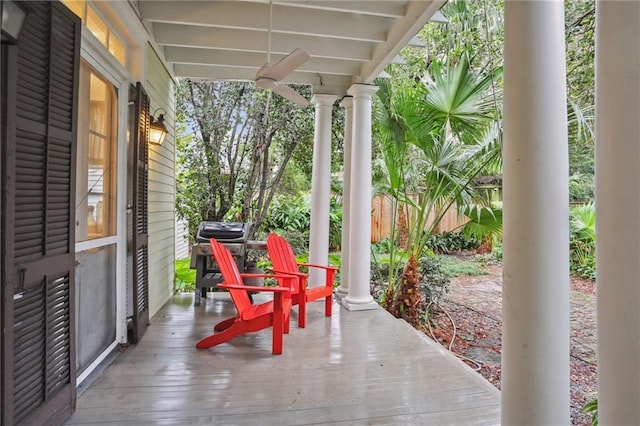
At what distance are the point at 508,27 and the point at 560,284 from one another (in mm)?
1215

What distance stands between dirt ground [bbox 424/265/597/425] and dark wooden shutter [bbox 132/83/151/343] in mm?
3170

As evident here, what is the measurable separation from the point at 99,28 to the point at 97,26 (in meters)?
0.04

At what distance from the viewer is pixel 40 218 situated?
175cm

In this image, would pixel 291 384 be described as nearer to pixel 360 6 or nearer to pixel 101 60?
pixel 101 60

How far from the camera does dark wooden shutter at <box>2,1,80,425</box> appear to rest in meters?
1.53

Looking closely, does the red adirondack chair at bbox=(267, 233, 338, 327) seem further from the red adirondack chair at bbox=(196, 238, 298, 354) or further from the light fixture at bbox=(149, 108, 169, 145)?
the light fixture at bbox=(149, 108, 169, 145)

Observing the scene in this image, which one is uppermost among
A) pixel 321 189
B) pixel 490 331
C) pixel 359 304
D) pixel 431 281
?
pixel 321 189

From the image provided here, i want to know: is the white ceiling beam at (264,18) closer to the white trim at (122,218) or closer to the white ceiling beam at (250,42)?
the white ceiling beam at (250,42)

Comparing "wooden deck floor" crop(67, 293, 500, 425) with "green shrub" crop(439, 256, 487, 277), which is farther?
"green shrub" crop(439, 256, 487, 277)

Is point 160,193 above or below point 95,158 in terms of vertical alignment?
below

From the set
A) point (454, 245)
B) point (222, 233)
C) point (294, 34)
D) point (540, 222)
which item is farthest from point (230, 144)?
point (540, 222)

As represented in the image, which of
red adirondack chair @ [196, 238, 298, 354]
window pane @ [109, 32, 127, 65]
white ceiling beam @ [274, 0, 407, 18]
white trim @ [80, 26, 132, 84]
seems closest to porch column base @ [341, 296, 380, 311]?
red adirondack chair @ [196, 238, 298, 354]

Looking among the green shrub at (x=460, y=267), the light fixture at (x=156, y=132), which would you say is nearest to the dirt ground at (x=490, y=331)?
the green shrub at (x=460, y=267)

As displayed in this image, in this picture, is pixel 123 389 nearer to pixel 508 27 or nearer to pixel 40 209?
pixel 40 209
